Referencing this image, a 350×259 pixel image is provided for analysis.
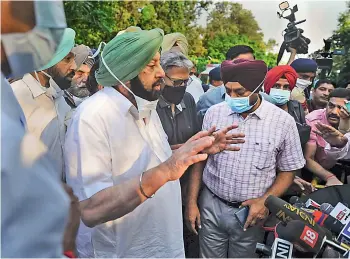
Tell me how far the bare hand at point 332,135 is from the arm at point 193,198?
90cm

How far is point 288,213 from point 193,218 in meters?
1.16

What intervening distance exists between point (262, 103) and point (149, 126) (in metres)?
1.10

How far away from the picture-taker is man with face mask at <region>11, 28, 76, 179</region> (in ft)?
8.96

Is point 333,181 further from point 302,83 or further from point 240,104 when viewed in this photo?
point 302,83

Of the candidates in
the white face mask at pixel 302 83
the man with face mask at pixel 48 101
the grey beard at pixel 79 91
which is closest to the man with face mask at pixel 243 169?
the man with face mask at pixel 48 101

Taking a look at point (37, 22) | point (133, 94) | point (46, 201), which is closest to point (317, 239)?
point (133, 94)

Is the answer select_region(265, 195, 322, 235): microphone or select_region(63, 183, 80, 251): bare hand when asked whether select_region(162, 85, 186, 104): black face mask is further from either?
select_region(63, 183, 80, 251): bare hand

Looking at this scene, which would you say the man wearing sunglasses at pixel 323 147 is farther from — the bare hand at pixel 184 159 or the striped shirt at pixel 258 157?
the bare hand at pixel 184 159

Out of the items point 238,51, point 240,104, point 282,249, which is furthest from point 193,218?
point 238,51

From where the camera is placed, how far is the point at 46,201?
2.97ft

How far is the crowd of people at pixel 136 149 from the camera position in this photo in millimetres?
934

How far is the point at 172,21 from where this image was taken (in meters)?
26.0

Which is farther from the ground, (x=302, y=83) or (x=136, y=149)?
(x=136, y=149)

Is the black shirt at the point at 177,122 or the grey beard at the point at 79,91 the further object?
the grey beard at the point at 79,91
